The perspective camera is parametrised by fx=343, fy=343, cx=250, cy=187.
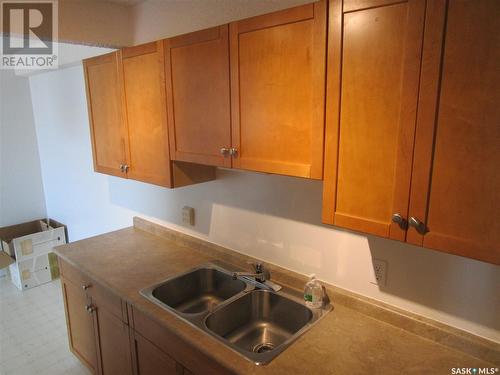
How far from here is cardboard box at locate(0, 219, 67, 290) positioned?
3.38 meters

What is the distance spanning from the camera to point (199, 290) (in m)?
1.98

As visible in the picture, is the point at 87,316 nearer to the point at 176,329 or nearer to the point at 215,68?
the point at 176,329

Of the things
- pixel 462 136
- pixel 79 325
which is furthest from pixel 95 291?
pixel 462 136

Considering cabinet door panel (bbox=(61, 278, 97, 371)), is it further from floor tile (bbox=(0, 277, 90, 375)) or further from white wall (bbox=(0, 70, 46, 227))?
white wall (bbox=(0, 70, 46, 227))

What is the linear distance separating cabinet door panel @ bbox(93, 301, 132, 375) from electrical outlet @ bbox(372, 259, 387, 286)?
1228mm

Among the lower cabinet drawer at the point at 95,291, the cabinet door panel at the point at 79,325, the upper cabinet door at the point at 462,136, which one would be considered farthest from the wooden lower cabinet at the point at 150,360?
the upper cabinet door at the point at 462,136

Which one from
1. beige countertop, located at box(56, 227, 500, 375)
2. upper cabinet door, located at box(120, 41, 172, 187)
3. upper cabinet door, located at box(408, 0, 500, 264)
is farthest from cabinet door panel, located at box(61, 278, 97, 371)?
upper cabinet door, located at box(408, 0, 500, 264)

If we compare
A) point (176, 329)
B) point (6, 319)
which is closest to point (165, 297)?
point (176, 329)

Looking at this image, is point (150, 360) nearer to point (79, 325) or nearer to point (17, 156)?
point (79, 325)

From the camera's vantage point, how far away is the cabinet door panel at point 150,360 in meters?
1.49

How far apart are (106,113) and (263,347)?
158cm

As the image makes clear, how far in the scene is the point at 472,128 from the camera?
0.87m

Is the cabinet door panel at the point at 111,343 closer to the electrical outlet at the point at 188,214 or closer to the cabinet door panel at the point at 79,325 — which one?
the cabinet door panel at the point at 79,325

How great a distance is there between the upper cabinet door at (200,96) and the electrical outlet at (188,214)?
1.90 feet
